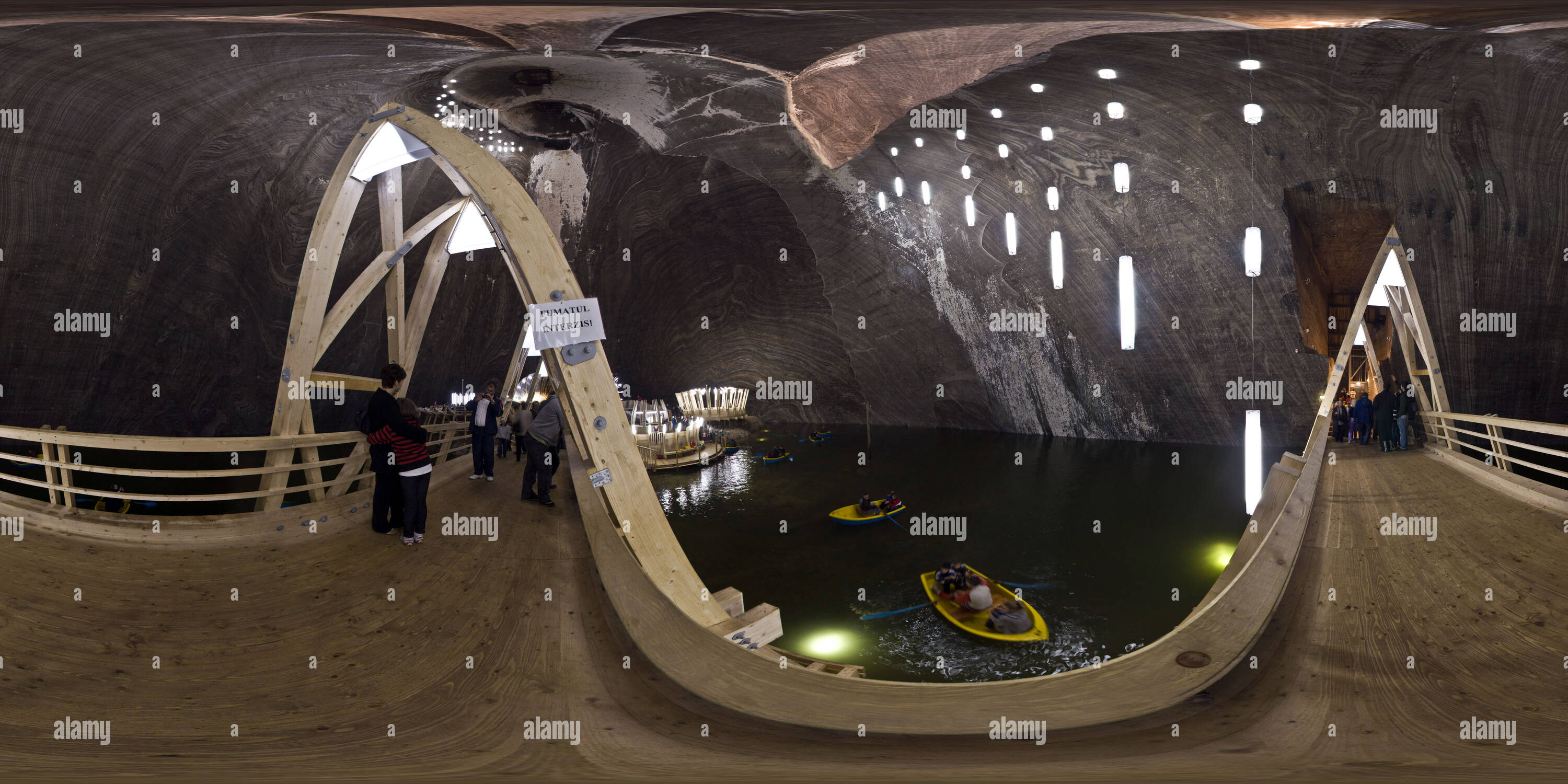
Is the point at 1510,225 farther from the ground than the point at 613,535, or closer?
farther from the ground

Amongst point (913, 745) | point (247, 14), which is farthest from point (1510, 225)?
point (247, 14)

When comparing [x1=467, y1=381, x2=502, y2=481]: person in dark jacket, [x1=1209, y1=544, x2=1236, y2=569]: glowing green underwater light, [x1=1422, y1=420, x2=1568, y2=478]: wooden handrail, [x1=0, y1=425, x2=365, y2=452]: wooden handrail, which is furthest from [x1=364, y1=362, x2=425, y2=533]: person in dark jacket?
[x1=1209, y1=544, x2=1236, y2=569]: glowing green underwater light

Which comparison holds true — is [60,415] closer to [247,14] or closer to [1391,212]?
[247,14]

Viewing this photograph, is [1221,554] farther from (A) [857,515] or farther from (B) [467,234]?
(B) [467,234]

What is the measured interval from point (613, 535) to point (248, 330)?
11.2 metres

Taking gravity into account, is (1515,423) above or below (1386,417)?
above

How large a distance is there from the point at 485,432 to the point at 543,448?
5.05 ft

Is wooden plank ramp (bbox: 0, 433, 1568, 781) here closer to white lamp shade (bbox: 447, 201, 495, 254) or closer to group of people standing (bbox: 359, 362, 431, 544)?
group of people standing (bbox: 359, 362, 431, 544)

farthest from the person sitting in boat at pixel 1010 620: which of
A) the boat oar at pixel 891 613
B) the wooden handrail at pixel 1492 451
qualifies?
the wooden handrail at pixel 1492 451

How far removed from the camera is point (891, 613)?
7.14m

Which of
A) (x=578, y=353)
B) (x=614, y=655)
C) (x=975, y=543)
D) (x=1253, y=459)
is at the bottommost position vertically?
(x=975, y=543)

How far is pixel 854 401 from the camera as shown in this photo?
22.5 metres

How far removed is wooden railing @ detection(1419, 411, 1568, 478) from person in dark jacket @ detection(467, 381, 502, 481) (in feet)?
26.1

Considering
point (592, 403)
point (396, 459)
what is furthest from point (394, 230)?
point (592, 403)
